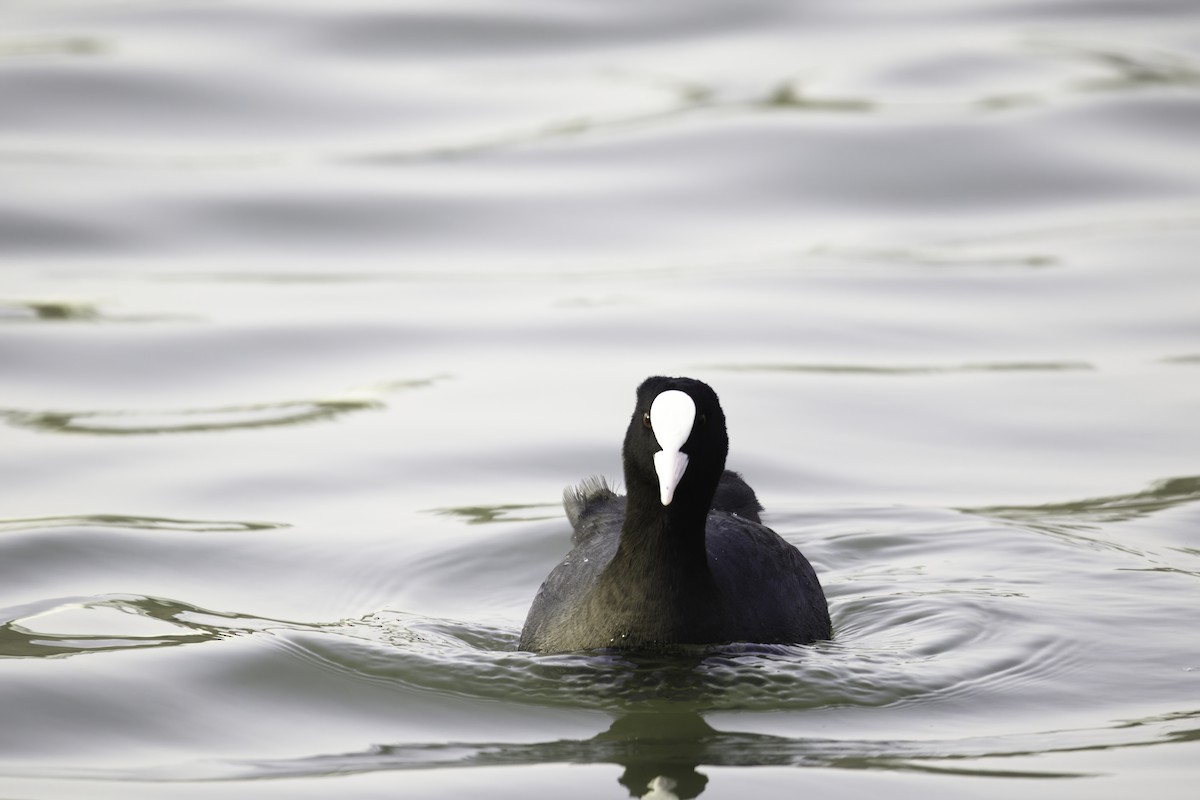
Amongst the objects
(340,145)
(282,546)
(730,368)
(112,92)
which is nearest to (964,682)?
(282,546)

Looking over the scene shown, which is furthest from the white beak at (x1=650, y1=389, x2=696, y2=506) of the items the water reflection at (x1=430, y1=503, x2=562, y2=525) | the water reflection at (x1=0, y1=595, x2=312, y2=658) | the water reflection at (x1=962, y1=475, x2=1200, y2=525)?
the water reflection at (x1=962, y1=475, x2=1200, y2=525)

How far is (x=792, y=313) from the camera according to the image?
33.3ft

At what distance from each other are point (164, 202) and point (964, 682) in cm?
799

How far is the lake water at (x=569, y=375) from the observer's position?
5121 millimetres

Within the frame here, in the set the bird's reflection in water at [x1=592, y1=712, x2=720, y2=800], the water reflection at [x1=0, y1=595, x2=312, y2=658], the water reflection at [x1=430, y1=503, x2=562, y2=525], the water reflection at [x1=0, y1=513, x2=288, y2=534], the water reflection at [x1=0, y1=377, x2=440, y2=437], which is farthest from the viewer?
the water reflection at [x1=0, y1=377, x2=440, y2=437]

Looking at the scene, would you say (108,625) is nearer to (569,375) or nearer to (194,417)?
(194,417)

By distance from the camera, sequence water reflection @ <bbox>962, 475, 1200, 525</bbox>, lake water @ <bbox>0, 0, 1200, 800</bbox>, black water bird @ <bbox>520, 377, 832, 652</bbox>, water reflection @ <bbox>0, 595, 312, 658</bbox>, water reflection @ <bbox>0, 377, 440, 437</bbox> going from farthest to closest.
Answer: water reflection @ <bbox>0, 377, 440, 437</bbox>, water reflection @ <bbox>962, 475, 1200, 525</bbox>, water reflection @ <bbox>0, 595, 312, 658</bbox>, black water bird @ <bbox>520, 377, 832, 652</bbox>, lake water @ <bbox>0, 0, 1200, 800</bbox>

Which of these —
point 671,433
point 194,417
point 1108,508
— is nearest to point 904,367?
point 1108,508

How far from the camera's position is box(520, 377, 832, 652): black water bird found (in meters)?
5.30

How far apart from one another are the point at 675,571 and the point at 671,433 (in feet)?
1.57

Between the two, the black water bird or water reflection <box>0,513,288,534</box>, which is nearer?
the black water bird

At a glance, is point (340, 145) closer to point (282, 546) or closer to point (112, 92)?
point (112, 92)

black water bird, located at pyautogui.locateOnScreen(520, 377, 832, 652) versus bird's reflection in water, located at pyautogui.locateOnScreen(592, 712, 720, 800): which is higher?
black water bird, located at pyautogui.locateOnScreen(520, 377, 832, 652)

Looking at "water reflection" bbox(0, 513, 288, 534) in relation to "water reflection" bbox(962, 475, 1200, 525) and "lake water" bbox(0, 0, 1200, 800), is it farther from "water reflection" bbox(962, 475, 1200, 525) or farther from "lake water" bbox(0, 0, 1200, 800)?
"water reflection" bbox(962, 475, 1200, 525)
